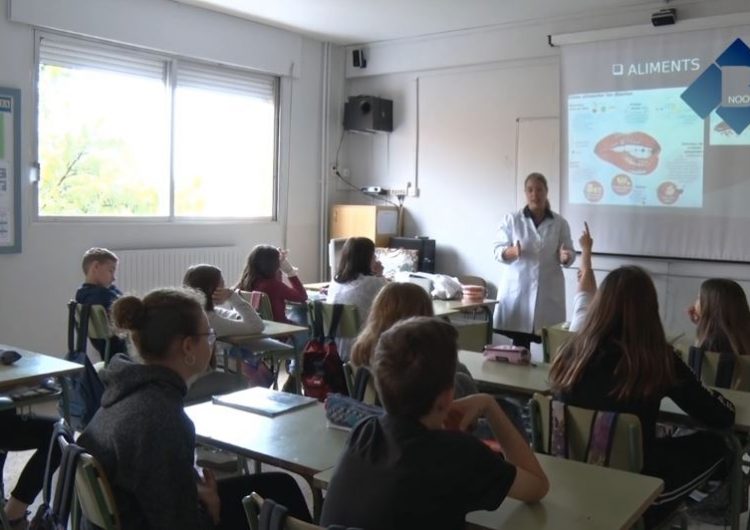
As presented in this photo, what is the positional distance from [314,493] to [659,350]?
1.13 m

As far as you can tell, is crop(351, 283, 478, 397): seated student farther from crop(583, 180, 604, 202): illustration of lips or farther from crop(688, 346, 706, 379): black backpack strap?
crop(583, 180, 604, 202): illustration of lips

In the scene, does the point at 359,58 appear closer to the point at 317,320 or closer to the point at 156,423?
the point at 317,320

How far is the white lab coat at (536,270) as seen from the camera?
5395 millimetres

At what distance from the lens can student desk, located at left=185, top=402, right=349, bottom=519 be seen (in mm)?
2100

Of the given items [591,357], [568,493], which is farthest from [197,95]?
[568,493]

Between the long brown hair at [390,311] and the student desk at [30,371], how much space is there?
1.18 metres

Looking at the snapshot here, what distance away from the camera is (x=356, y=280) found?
4.50m

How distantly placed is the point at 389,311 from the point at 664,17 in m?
4.35

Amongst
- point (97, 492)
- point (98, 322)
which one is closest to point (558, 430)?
point (97, 492)

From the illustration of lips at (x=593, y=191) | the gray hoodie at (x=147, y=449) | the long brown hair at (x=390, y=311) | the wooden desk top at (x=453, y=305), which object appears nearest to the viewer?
the gray hoodie at (x=147, y=449)

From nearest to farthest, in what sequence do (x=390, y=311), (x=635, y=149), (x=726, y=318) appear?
(x=390, y=311)
(x=726, y=318)
(x=635, y=149)

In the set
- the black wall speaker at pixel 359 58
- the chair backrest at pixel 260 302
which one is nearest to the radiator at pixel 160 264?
the chair backrest at pixel 260 302

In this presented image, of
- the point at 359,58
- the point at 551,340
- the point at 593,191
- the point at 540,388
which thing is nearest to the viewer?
the point at 540,388

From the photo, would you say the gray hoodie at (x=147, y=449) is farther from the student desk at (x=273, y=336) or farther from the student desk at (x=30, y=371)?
the student desk at (x=273, y=336)
